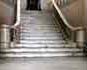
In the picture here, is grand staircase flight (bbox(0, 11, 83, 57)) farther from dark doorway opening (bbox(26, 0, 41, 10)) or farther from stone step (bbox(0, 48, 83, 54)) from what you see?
dark doorway opening (bbox(26, 0, 41, 10))

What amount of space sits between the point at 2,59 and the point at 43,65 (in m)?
1.62

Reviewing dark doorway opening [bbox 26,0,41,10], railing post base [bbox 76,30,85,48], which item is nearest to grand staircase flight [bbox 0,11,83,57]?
railing post base [bbox 76,30,85,48]

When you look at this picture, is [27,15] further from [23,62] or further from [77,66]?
[77,66]

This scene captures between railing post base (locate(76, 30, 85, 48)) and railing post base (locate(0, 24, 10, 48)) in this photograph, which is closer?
railing post base (locate(0, 24, 10, 48))

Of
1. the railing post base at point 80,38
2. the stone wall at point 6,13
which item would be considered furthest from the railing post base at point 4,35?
the railing post base at point 80,38

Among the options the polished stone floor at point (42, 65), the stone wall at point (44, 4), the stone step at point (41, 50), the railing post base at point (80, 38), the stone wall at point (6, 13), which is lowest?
the polished stone floor at point (42, 65)

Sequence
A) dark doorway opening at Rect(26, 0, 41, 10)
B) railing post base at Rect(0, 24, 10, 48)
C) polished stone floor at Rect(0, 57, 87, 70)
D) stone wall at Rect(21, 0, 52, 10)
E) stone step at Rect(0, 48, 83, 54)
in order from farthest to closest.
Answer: dark doorway opening at Rect(26, 0, 41, 10), stone wall at Rect(21, 0, 52, 10), railing post base at Rect(0, 24, 10, 48), stone step at Rect(0, 48, 83, 54), polished stone floor at Rect(0, 57, 87, 70)

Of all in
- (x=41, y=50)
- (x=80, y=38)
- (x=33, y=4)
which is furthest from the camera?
(x=33, y=4)

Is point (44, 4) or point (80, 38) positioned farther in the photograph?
point (44, 4)

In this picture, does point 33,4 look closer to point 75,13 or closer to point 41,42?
point 75,13

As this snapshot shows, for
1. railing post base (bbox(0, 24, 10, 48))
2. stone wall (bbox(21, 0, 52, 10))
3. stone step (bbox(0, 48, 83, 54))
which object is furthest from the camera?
stone wall (bbox(21, 0, 52, 10))

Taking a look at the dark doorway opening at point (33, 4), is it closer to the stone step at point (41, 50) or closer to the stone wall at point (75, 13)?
the stone wall at point (75, 13)

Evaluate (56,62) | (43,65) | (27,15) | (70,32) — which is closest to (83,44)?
(70,32)

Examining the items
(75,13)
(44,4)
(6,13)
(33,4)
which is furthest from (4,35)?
(33,4)
